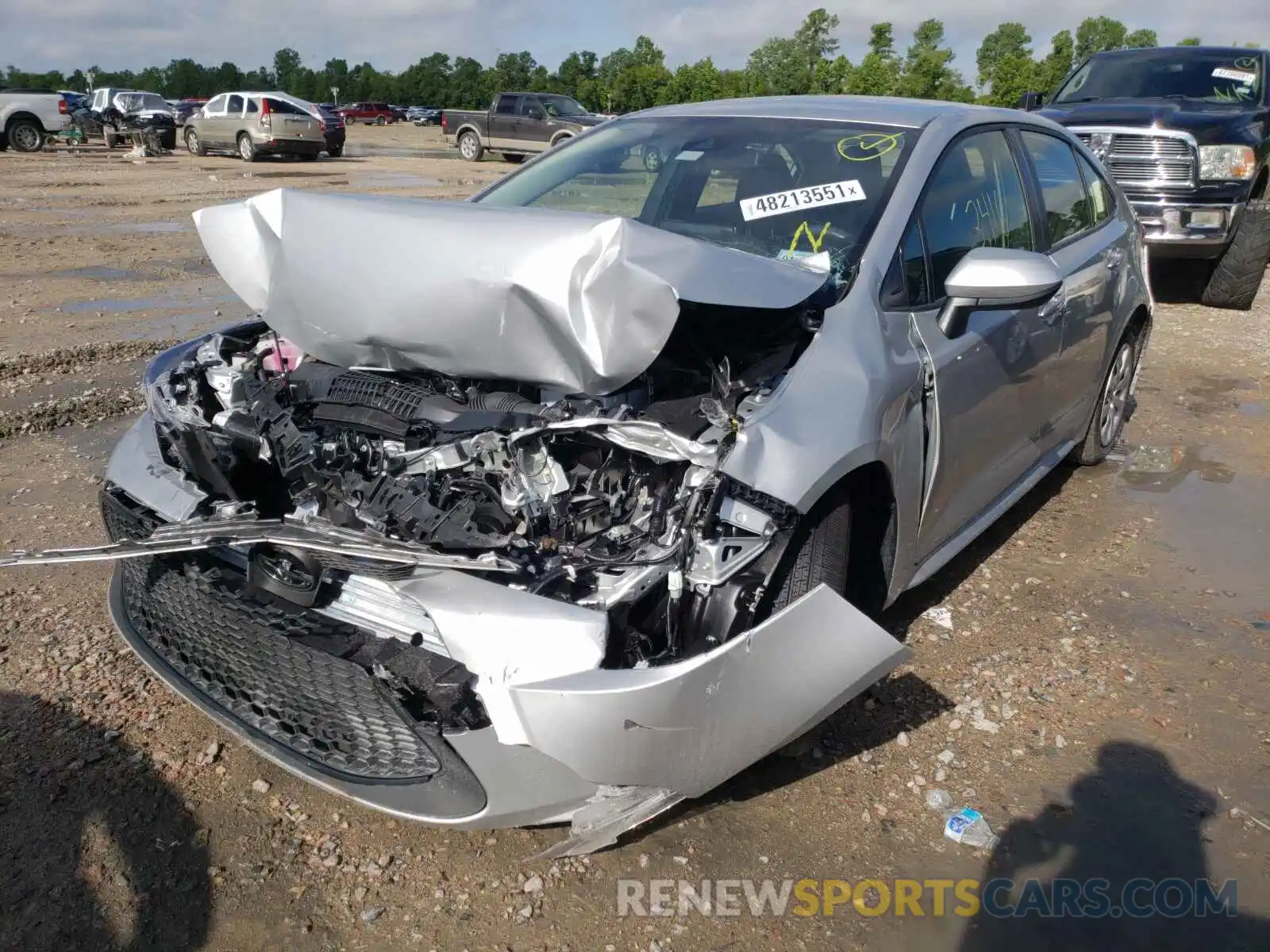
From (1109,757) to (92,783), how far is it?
2893 mm

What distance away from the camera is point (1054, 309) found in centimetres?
379

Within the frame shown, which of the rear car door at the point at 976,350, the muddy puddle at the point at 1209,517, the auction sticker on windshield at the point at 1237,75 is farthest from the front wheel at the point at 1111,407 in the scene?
the auction sticker on windshield at the point at 1237,75

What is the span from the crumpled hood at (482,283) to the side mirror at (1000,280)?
40 centimetres

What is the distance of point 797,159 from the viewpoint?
11.0 feet

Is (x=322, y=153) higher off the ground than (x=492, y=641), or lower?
higher

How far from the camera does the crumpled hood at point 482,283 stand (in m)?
2.44

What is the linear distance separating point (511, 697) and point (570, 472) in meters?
0.72

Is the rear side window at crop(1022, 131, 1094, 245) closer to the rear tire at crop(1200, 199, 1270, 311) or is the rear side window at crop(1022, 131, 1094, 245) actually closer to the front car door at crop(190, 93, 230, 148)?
the rear tire at crop(1200, 199, 1270, 311)

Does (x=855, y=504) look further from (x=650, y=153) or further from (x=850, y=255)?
(x=650, y=153)

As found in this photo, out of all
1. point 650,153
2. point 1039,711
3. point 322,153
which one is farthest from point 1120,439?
point 322,153

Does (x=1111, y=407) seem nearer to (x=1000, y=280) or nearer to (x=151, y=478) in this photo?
(x=1000, y=280)

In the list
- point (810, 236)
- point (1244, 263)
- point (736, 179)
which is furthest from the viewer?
point (1244, 263)

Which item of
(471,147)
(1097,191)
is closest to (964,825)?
(1097,191)

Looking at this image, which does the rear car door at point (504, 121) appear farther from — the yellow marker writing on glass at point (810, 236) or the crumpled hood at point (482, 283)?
the crumpled hood at point (482, 283)
